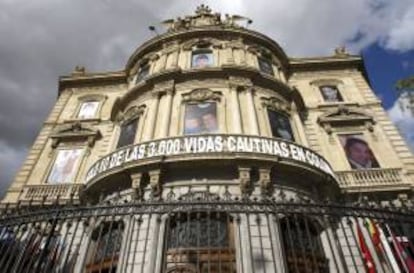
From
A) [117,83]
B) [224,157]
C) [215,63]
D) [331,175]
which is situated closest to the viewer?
[224,157]

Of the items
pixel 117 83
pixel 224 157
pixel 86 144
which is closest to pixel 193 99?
pixel 224 157

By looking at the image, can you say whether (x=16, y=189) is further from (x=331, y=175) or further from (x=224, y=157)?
(x=331, y=175)

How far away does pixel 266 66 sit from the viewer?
763 inches

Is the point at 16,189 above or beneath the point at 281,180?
above

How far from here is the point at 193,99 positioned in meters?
15.9

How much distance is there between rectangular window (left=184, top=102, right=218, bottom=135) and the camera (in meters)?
14.5

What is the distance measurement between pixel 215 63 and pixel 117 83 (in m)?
7.80

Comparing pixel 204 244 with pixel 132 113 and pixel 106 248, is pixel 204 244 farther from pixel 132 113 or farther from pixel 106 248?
pixel 132 113

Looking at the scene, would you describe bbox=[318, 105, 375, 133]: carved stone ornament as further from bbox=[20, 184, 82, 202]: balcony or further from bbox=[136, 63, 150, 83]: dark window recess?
bbox=[20, 184, 82, 202]: balcony

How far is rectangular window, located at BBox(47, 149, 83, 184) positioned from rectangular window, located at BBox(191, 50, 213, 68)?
295 inches

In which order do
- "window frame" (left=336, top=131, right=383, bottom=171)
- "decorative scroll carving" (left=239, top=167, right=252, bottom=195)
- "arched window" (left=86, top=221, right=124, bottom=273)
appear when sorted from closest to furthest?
"arched window" (left=86, top=221, right=124, bottom=273)
"decorative scroll carving" (left=239, top=167, right=252, bottom=195)
"window frame" (left=336, top=131, right=383, bottom=171)

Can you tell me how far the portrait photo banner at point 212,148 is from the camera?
12023 mm

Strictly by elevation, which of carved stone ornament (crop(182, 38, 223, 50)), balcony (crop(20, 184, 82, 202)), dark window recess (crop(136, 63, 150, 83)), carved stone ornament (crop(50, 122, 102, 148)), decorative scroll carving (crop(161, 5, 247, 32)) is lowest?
balcony (crop(20, 184, 82, 202))

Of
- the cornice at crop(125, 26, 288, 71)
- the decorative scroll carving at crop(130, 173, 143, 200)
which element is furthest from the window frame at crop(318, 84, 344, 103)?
the decorative scroll carving at crop(130, 173, 143, 200)
